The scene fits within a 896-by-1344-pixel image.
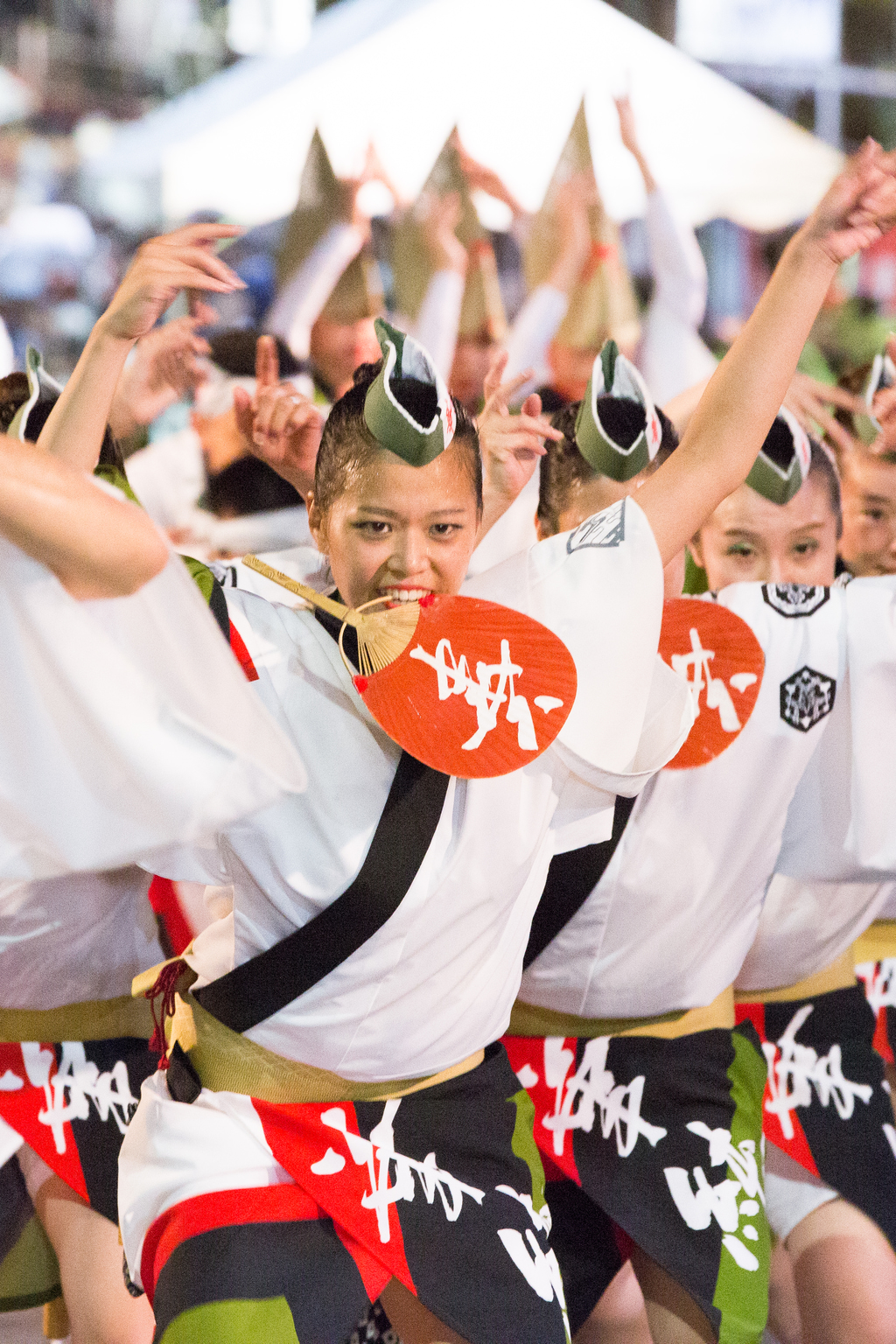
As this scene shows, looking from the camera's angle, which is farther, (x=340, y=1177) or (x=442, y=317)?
(x=442, y=317)

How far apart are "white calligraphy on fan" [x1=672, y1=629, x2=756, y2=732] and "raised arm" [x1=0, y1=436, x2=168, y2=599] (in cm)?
82

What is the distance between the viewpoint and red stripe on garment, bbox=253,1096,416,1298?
1.41 meters

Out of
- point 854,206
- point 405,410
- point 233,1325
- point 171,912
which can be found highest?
point 854,206

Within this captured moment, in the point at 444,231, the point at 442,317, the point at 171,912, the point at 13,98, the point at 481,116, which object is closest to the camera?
the point at 171,912

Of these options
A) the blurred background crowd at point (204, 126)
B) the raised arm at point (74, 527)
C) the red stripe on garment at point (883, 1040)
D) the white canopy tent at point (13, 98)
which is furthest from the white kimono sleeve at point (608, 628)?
the white canopy tent at point (13, 98)

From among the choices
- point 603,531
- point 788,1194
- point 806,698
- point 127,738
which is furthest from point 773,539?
point 127,738

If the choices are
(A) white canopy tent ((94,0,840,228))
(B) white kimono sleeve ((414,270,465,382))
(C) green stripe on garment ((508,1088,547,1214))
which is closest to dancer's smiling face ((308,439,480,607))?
(C) green stripe on garment ((508,1088,547,1214))

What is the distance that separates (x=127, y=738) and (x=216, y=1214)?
0.53 meters

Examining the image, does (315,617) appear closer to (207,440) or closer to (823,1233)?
(823,1233)

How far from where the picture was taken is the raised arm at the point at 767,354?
153 centimetres

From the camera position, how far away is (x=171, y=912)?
2.08m

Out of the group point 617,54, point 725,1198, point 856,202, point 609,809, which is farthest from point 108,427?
point 617,54

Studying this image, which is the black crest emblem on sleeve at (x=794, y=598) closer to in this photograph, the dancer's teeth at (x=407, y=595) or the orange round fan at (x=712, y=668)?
the orange round fan at (x=712, y=668)

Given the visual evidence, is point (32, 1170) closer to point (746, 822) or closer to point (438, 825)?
point (438, 825)
